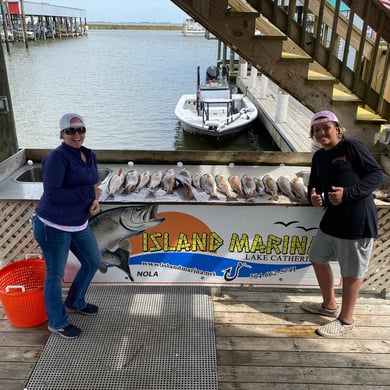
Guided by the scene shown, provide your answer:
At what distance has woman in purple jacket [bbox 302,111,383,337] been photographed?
2.79 m

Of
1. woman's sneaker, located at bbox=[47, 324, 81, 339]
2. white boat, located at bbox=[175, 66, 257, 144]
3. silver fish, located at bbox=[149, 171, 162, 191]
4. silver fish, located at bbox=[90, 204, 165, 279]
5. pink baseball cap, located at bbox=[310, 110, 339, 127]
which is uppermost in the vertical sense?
pink baseball cap, located at bbox=[310, 110, 339, 127]

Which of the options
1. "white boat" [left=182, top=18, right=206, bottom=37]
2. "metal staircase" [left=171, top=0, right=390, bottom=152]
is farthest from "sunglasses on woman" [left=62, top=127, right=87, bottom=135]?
"white boat" [left=182, top=18, right=206, bottom=37]

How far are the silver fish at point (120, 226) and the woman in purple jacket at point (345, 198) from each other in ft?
4.98

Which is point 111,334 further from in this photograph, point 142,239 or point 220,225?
point 220,225

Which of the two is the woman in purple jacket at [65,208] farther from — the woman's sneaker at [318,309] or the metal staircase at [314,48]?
the metal staircase at [314,48]

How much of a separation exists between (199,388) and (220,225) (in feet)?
4.73

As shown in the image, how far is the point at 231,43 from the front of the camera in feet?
14.6

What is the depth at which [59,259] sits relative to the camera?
291 cm

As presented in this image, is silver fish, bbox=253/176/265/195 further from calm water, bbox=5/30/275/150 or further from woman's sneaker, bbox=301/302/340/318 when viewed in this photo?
calm water, bbox=5/30/275/150

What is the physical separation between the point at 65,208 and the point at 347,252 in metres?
2.27

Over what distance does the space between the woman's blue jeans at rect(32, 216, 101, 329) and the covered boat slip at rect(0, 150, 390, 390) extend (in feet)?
0.96

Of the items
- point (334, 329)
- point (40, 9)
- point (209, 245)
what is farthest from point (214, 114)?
point (40, 9)

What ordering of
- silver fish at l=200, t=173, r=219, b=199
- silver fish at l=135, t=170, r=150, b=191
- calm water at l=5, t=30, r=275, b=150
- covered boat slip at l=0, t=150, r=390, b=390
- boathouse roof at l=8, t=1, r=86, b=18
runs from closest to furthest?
1. covered boat slip at l=0, t=150, r=390, b=390
2. silver fish at l=200, t=173, r=219, b=199
3. silver fish at l=135, t=170, r=150, b=191
4. calm water at l=5, t=30, r=275, b=150
5. boathouse roof at l=8, t=1, r=86, b=18

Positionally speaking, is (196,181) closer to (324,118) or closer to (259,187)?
(259,187)
